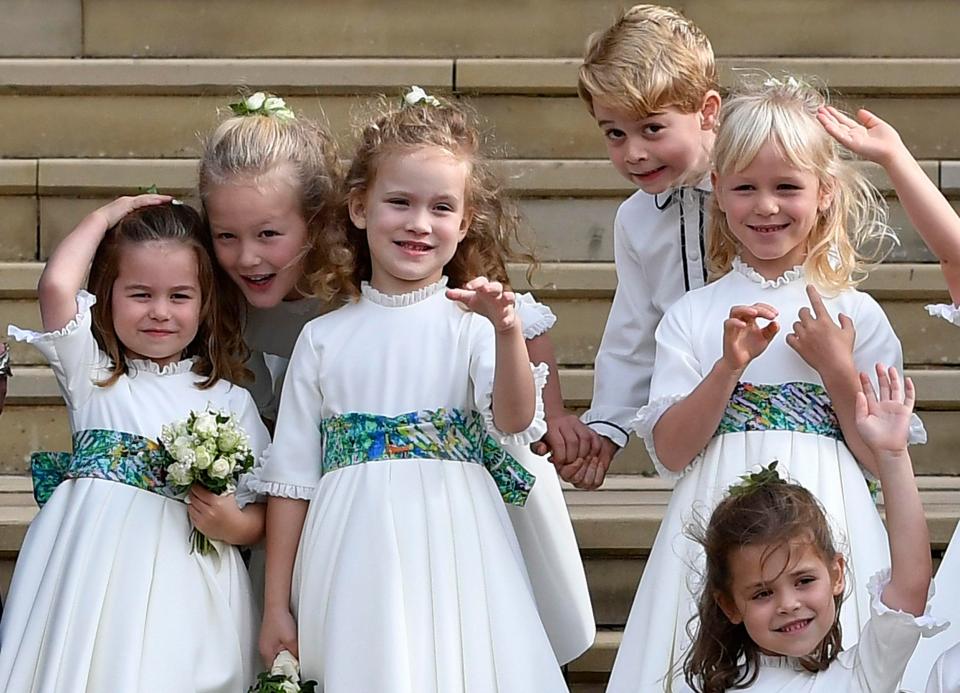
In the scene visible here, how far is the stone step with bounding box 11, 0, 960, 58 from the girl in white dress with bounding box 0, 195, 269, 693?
6.67 feet

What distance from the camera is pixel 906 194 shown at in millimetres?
3229

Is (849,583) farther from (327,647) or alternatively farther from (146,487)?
(146,487)

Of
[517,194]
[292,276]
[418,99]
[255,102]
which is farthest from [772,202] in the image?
[517,194]

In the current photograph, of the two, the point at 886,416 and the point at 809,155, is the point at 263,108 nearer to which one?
the point at 809,155

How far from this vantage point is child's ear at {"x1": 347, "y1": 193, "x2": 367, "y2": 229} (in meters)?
3.51

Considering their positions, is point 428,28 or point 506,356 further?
point 428,28

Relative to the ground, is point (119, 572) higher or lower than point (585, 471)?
lower

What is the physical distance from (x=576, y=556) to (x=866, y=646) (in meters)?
0.95

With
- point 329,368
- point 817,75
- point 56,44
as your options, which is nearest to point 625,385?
point 329,368

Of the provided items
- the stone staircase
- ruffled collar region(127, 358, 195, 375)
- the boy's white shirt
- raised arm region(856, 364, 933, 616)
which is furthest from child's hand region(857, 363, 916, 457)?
the stone staircase

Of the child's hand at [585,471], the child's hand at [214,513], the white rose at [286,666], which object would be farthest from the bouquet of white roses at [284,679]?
the child's hand at [585,471]

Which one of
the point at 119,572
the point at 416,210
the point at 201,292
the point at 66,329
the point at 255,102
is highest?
the point at 255,102

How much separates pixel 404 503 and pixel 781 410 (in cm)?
76

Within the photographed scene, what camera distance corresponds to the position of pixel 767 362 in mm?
3258
